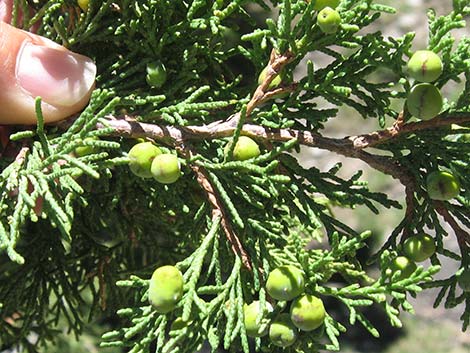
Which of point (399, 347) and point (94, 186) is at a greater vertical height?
point (94, 186)

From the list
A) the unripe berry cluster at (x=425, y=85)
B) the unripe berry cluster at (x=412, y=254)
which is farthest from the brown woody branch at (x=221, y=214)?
the unripe berry cluster at (x=425, y=85)

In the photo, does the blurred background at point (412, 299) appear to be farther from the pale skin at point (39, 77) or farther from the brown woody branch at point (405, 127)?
the pale skin at point (39, 77)

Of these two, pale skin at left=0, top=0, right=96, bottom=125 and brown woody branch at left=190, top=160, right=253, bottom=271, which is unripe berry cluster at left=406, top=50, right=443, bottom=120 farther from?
pale skin at left=0, top=0, right=96, bottom=125

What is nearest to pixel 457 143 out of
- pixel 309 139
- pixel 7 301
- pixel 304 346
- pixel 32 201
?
→ pixel 309 139

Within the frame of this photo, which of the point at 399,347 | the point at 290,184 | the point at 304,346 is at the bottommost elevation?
the point at 399,347

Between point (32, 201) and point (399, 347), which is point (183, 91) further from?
point (399, 347)

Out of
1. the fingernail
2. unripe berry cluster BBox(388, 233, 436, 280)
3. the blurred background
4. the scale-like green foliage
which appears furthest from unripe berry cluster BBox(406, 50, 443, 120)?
the blurred background
